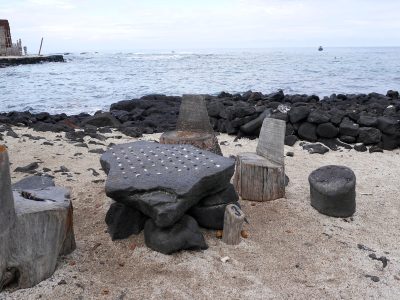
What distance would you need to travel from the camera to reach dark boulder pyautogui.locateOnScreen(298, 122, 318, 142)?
31.2 ft

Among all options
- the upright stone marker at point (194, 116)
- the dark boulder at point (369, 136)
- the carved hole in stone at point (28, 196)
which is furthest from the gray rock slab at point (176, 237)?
the dark boulder at point (369, 136)

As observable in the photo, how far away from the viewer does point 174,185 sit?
4000mm

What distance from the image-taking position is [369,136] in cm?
911

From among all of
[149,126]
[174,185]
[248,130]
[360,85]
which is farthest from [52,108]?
[360,85]

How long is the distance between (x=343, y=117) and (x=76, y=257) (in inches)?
304

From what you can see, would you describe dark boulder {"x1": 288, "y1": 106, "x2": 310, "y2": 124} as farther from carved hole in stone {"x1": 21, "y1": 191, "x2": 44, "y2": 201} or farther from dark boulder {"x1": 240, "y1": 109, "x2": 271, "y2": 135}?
carved hole in stone {"x1": 21, "y1": 191, "x2": 44, "y2": 201}

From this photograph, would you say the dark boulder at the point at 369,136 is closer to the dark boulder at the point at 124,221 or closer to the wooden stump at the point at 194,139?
the wooden stump at the point at 194,139

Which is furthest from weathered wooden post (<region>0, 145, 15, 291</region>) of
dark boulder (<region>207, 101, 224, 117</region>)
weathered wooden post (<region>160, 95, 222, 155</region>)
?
dark boulder (<region>207, 101, 224, 117</region>)

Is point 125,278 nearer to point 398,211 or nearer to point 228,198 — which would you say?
point 228,198

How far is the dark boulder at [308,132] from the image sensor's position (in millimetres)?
9508

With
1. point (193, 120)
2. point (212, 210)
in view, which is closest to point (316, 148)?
point (193, 120)

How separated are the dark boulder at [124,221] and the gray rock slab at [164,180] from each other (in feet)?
0.90

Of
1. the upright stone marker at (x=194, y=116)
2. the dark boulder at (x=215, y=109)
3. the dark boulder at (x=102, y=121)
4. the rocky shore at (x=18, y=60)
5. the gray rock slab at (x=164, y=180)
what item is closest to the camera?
the gray rock slab at (x=164, y=180)

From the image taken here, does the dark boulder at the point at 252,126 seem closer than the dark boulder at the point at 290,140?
No
